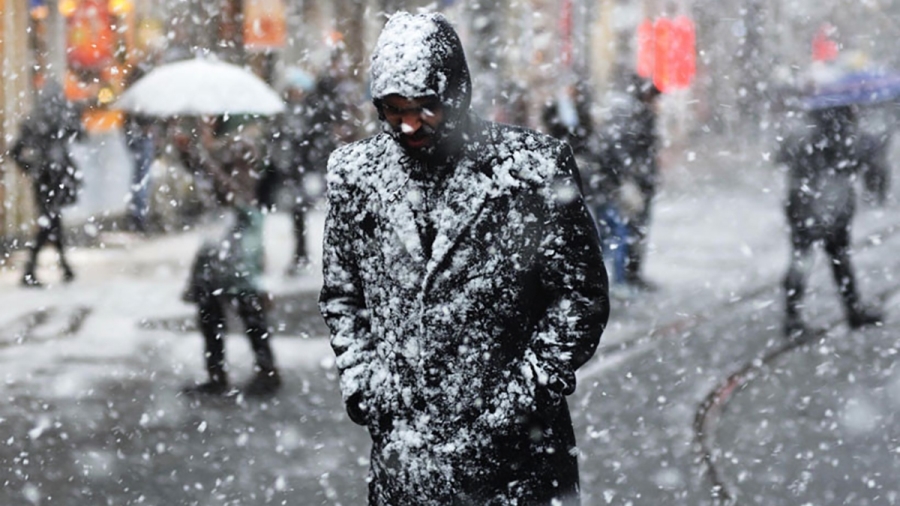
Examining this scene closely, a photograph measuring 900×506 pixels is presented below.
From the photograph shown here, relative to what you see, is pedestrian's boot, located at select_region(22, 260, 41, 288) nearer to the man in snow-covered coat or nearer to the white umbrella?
the white umbrella

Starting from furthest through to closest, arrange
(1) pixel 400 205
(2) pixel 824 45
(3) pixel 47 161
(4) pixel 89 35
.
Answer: (2) pixel 824 45
(4) pixel 89 35
(3) pixel 47 161
(1) pixel 400 205

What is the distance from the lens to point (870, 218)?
560 inches

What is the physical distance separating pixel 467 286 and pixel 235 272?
4787 millimetres

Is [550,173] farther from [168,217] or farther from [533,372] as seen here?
[168,217]

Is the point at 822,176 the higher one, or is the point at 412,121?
the point at 822,176

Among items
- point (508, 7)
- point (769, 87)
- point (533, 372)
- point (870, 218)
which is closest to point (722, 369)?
point (533, 372)

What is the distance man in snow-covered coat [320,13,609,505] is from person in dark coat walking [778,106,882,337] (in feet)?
19.4

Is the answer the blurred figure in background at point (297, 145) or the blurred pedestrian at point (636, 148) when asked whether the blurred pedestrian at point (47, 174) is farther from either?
the blurred pedestrian at point (636, 148)

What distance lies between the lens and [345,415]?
650cm

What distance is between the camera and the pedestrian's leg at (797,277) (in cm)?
858

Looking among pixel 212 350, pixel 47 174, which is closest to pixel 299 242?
pixel 47 174

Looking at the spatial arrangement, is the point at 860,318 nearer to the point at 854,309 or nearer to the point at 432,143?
the point at 854,309

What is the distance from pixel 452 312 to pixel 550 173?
Answer: 0.38 m

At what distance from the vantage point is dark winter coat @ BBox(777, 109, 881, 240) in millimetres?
8375
